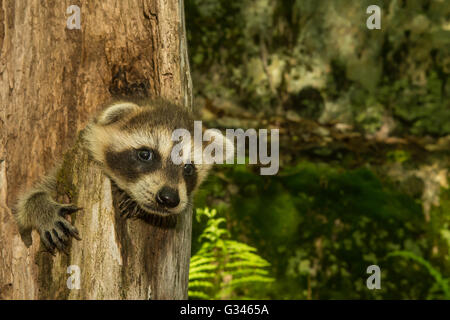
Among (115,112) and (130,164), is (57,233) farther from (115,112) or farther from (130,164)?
(115,112)

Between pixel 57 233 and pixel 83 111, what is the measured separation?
875mm

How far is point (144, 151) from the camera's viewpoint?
362cm

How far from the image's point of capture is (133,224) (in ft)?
10.7

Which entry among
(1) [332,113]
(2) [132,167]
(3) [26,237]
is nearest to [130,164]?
(2) [132,167]

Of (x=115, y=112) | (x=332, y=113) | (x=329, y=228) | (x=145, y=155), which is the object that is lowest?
(x=329, y=228)

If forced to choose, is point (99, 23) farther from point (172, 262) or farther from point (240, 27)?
point (240, 27)

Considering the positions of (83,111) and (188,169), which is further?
(188,169)

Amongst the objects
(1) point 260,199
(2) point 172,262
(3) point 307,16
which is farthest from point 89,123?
(3) point 307,16

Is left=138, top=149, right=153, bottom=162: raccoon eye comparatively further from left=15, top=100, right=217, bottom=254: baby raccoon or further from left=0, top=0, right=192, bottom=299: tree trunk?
left=0, top=0, right=192, bottom=299: tree trunk

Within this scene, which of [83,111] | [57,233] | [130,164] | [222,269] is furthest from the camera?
[222,269]

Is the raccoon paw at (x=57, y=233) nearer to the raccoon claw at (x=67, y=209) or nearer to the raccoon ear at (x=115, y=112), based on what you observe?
the raccoon claw at (x=67, y=209)

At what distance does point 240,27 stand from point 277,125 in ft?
4.56

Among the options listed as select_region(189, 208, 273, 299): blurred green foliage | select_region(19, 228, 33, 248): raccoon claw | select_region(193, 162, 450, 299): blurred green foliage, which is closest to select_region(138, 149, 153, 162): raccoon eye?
select_region(19, 228, 33, 248): raccoon claw

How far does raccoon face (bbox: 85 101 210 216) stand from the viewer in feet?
11.2
